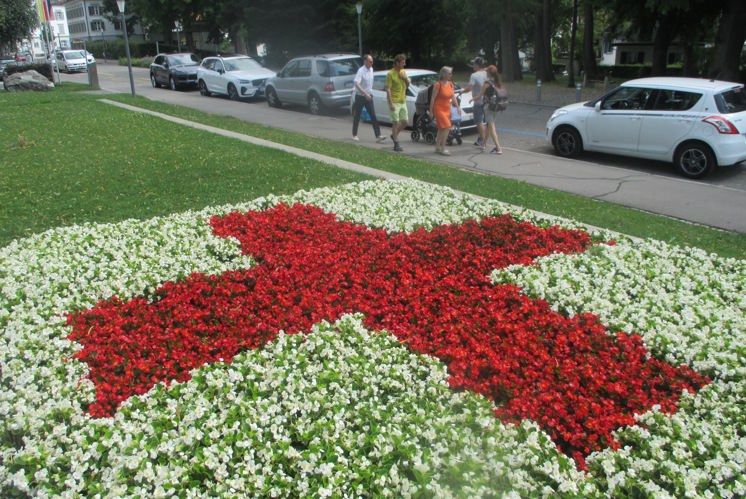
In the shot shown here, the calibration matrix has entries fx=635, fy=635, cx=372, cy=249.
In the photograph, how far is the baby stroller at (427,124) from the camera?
14.7 m

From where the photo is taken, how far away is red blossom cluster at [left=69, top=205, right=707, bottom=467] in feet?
12.8

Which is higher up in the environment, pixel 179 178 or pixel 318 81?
pixel 318 81

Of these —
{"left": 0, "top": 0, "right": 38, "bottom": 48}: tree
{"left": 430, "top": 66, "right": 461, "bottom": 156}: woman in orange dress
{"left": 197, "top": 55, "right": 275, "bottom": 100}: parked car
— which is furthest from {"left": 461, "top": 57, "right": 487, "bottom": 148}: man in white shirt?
{"left": 0, "top": 0, "right": 38, "bottom": 48}: tree

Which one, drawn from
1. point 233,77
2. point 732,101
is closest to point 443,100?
point 732,101

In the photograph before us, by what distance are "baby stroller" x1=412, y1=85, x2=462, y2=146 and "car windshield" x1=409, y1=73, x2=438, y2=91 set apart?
2309mm

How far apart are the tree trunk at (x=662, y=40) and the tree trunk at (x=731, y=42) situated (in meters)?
2.78

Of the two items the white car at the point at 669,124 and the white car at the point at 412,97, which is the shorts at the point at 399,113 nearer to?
the white car at the point at 412,97

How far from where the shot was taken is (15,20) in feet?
120

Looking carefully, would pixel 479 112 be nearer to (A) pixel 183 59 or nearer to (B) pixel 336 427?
(B) pixel 336 427

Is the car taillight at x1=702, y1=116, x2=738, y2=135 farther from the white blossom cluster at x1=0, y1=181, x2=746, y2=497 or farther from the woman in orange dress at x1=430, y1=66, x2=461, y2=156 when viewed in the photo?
the white blossom cluster at x1=0, y1=181, x2=746, y2=497

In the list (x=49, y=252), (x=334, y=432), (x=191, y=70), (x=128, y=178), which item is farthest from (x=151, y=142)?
(x=191, y=70)

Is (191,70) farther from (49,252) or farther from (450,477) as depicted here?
(450,477)

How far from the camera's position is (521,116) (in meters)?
20.6

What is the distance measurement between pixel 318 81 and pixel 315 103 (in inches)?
28.4
